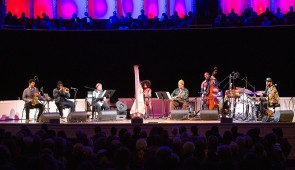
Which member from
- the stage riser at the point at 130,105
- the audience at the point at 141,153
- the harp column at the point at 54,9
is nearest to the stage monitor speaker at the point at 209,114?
the stage riser at the point at 130,105

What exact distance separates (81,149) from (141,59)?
12508 mm

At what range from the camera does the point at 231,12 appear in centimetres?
1870

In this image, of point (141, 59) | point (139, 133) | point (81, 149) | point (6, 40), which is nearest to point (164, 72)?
point (141, 59)

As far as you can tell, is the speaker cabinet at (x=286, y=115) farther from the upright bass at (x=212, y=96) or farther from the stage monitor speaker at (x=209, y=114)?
the upright bass at (x=212, y=96)

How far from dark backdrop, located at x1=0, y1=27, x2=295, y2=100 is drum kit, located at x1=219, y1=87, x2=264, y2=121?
6.22 feet

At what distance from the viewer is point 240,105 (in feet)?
51.8

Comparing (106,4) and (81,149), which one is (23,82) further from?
(81,149)

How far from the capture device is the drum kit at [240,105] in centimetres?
1506

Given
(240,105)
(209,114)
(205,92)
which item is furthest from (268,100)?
(205,92)

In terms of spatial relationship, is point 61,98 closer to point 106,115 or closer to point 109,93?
point 109,93

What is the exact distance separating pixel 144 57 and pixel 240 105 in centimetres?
437

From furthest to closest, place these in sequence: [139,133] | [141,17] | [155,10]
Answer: [155,10]
[141,17]
[139,133]

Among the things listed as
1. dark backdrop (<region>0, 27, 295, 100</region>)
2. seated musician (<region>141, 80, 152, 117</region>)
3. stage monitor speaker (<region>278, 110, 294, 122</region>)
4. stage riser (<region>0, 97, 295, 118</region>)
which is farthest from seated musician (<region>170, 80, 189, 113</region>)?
stage monitor speaker (<region>278, 110, 294, 122</region>)

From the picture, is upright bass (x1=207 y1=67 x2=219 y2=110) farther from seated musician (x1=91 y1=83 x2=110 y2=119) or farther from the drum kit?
seated musician (x1=91 y1=83 x2=110 y2=119)
